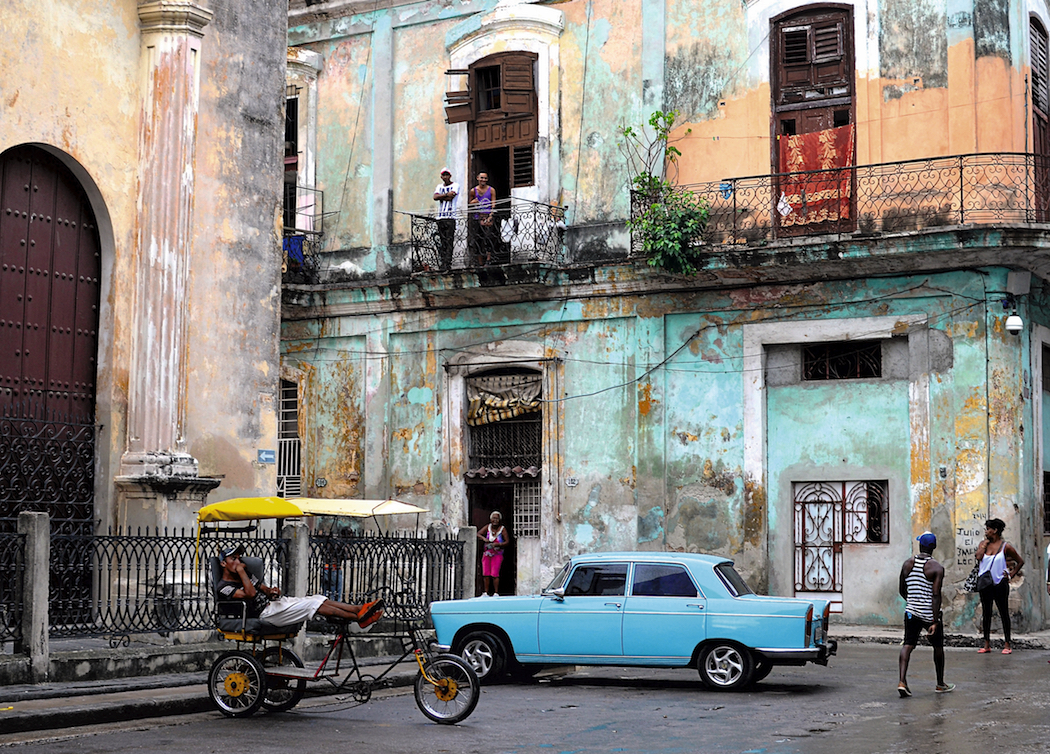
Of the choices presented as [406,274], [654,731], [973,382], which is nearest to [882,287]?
[973,382]

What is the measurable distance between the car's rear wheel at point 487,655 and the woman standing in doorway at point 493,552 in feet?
26.1

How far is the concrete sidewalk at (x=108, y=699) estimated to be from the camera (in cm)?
961

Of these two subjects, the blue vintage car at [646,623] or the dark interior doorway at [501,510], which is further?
the dark interior doorway at [501,510]

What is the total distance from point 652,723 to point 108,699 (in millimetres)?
4141

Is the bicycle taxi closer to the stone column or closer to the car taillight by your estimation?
the car taillight

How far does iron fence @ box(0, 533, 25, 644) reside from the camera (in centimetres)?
1116

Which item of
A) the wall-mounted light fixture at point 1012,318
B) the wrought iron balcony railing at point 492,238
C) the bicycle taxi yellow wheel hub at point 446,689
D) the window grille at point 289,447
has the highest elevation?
the wrought iron balcony railing at point 492,238

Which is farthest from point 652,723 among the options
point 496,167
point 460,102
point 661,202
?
point 460,102

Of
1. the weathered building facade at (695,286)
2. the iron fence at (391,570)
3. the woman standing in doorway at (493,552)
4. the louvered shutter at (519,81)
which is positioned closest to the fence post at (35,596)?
the iron fence at (391,570)

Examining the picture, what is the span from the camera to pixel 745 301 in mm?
21188

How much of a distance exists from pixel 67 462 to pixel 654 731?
270 inches

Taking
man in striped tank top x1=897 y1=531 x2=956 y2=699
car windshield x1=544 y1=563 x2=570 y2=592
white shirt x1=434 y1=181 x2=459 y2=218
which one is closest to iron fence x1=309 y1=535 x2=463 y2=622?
car windshield x1=544 y1=563 x2=570 y2=592

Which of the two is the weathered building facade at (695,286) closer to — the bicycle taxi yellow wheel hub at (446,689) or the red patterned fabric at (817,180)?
the red patterned fabric at (817,180)

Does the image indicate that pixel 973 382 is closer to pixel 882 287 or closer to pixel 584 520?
pixel 882 287
